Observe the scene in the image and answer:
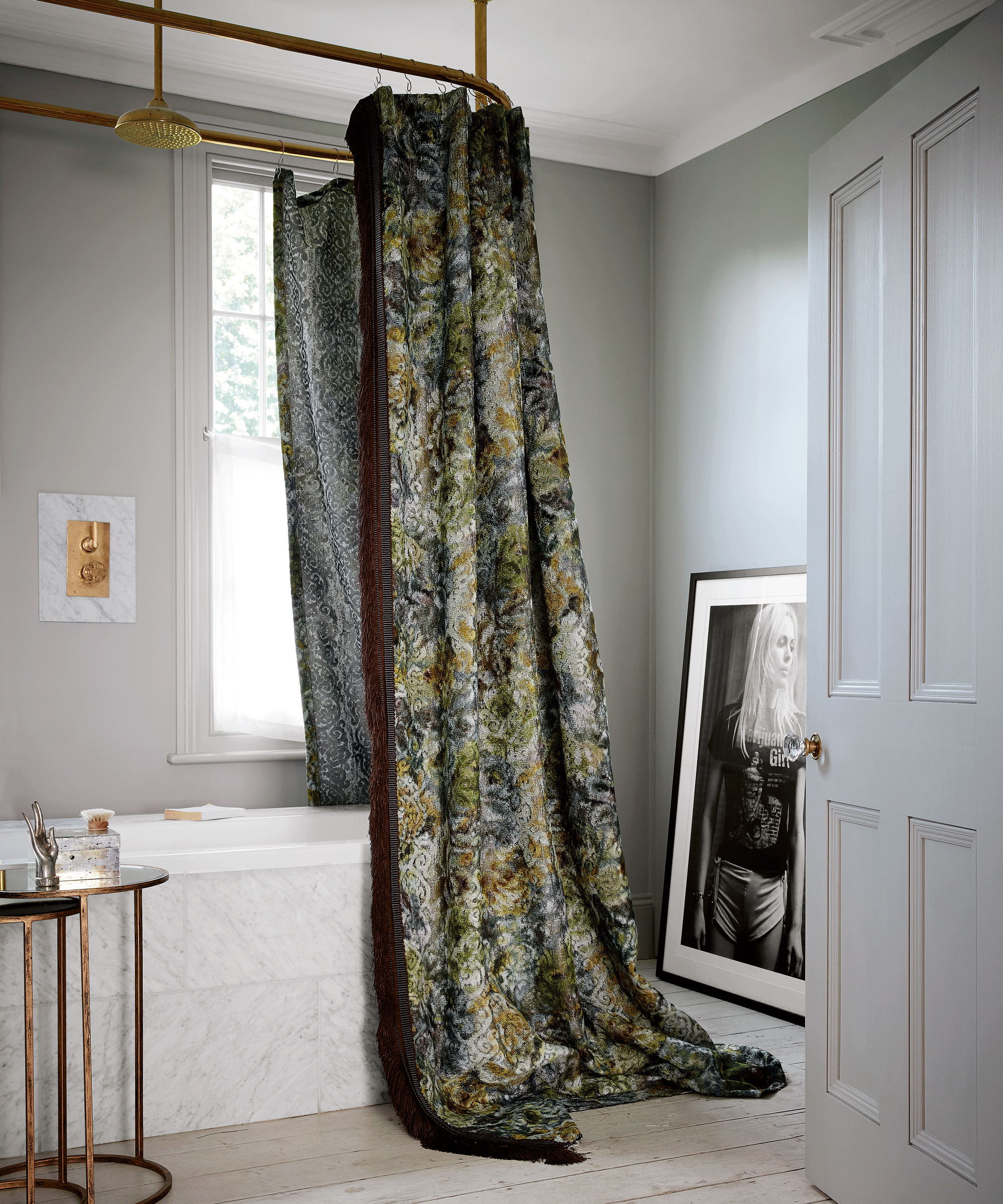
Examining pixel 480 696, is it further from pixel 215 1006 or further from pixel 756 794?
pixel 756 794

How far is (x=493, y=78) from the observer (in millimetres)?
3740

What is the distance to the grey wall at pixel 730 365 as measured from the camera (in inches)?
144

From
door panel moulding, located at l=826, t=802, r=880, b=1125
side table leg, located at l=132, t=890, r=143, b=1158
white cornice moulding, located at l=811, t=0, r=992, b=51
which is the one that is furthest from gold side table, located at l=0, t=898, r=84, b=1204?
white cornice moulding, located at l=811, t=0, r=992, b=51

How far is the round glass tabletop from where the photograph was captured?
218 centimetres

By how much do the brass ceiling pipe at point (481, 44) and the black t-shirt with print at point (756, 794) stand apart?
1.95 meters

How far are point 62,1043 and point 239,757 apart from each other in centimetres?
143

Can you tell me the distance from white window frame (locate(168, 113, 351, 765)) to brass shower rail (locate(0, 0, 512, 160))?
0.66 feet

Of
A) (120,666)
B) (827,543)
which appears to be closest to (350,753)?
(120,666)

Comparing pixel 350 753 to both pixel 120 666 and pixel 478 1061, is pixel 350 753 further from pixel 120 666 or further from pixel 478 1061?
pixel 478 1061

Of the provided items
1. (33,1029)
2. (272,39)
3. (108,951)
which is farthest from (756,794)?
(272,39)

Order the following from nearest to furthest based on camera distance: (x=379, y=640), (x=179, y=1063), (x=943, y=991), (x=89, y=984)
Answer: (x=943, y=991) → (x=89, y=984) → (x=179, y=1063) → (x=379, y=640)

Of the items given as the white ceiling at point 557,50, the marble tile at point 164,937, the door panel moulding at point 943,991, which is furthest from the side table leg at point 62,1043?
the white ceiling at point 557,50

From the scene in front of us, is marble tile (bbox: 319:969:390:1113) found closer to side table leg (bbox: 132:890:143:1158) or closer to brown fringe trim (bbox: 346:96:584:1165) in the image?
brown fringe trim (bbox: 346:96:584:1165)

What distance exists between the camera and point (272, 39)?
2.61 meters
